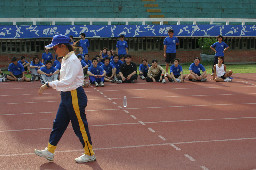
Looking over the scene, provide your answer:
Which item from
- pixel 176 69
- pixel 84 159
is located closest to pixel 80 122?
pixel 84 159

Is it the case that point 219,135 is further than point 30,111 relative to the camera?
No

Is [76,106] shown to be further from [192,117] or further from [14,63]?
[14,63]

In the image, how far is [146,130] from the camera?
704cm

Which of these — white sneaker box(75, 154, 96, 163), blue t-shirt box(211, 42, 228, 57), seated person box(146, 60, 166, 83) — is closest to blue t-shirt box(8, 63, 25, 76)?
seated person box(146, 60, 166, 83)

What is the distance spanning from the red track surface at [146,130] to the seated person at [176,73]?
263 cm

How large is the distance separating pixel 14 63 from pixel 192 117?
1008cm

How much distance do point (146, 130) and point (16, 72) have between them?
10.3m

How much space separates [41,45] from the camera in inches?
869

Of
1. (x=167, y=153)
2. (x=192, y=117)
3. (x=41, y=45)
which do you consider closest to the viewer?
(x=167, y=153)

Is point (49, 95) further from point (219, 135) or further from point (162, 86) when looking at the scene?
point (219, 135)

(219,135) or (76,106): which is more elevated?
(76,106)

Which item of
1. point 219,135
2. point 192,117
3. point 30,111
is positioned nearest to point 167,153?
point 219,135

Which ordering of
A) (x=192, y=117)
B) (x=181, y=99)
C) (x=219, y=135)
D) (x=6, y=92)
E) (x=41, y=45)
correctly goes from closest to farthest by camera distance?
(x=219, y=135) < (x=192, y=117) < (x=181, y=99) < (x=6, y=92) < (x=41, y=45)

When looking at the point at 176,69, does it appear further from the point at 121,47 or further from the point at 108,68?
the point at 121,47
